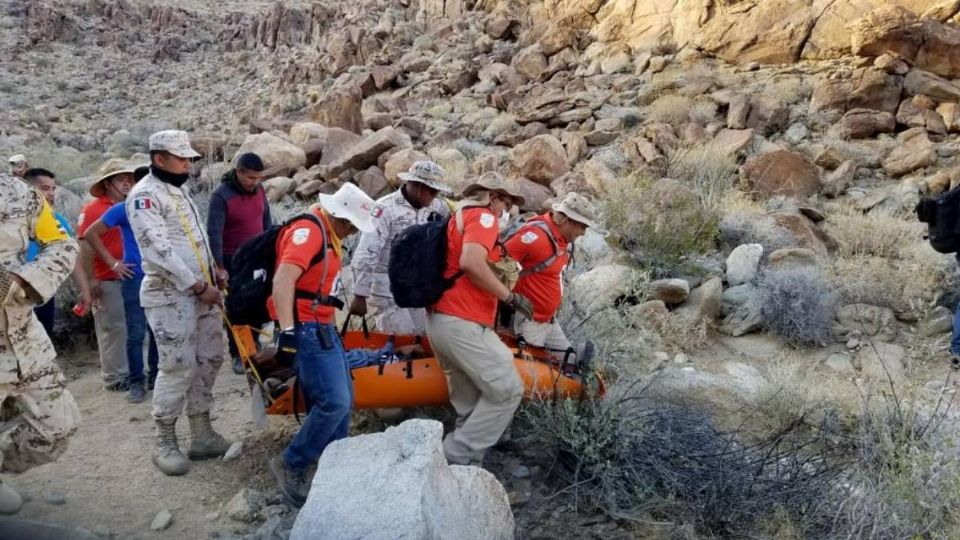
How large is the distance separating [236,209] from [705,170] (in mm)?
7504

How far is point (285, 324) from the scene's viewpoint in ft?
11.1

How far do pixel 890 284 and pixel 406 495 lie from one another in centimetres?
624

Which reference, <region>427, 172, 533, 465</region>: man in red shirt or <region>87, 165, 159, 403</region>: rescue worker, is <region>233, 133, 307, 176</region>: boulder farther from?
<region>427, 172, 533, 465</region>: man in red shirt

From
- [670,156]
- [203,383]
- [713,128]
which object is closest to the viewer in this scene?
[203,383]

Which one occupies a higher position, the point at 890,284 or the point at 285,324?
the point at 285,324

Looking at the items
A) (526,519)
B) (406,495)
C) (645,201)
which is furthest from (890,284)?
(406,495)

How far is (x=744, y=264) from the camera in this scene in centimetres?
750

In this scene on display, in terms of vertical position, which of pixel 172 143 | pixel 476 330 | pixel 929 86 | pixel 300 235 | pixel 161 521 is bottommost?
pixel 161 521

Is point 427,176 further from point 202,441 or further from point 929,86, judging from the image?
point 929,86

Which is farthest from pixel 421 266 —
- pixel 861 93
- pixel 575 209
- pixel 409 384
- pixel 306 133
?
pixel 861 93

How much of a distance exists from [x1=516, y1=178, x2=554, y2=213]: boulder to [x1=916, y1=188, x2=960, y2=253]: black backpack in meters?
4.82

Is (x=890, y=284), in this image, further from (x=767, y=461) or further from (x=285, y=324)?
(x=285, y=324)

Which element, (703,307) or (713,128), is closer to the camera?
(703,307)

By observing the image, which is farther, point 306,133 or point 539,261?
point 306,133
